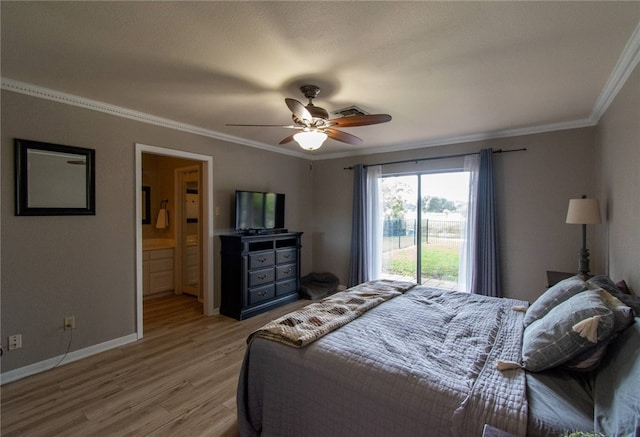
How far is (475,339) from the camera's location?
1.74 m

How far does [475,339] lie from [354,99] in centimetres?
220

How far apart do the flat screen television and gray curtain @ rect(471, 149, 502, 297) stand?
9.62 ft

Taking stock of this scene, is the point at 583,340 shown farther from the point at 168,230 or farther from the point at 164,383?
the point at 168,230

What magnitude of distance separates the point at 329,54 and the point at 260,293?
317cm

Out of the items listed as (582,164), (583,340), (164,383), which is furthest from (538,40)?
(164,383)

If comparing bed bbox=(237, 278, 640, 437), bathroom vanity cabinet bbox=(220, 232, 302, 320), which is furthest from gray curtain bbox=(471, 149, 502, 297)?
bathroom vanity cabinet bbox=(220, 232, 302, 320)

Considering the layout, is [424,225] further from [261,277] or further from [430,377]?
[430,377]

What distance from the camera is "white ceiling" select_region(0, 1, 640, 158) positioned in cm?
158

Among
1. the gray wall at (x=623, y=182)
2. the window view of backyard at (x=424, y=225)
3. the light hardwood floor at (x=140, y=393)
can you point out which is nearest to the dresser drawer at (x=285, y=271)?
the light hardwood floor at (x=140, y=393)

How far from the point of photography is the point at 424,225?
4516mm

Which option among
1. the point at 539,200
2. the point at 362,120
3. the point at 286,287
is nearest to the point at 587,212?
the point at 539,200

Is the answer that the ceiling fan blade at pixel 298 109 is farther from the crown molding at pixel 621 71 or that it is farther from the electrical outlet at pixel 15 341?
the electrical outlet at pixel 15 341

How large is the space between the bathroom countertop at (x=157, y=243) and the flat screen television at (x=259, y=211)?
1587 mm

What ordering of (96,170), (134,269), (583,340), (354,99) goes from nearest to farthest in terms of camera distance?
1. (583,340)
2. (354,99)
3. (96,170)
4. (134,269)
